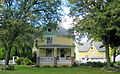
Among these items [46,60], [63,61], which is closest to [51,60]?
[46,60]

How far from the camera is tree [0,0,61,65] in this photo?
21.6 metres

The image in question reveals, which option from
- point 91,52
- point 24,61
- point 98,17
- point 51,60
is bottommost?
point 24,61

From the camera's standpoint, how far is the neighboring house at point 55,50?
33.6 meters

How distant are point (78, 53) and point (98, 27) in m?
47.1

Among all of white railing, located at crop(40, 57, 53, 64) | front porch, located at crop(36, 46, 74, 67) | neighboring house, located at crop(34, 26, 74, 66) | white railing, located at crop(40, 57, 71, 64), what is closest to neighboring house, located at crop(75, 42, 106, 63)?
front porch, located at crop(36, 46, 74, 67)

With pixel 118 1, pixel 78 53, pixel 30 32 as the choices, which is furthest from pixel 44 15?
pixel 78 53

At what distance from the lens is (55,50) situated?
34.3 metres

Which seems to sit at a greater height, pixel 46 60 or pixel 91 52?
pixel 91 52

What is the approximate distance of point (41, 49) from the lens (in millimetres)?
35844

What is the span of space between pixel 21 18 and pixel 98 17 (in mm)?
8717

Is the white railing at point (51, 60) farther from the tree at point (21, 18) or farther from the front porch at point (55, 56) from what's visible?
the tree at point (21, 18)

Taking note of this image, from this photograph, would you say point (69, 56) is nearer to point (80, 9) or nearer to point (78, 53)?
point (80, 9)

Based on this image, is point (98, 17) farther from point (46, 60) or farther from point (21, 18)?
point (46, 60)

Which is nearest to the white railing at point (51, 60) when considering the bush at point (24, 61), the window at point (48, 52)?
the window at point (48, 52)
